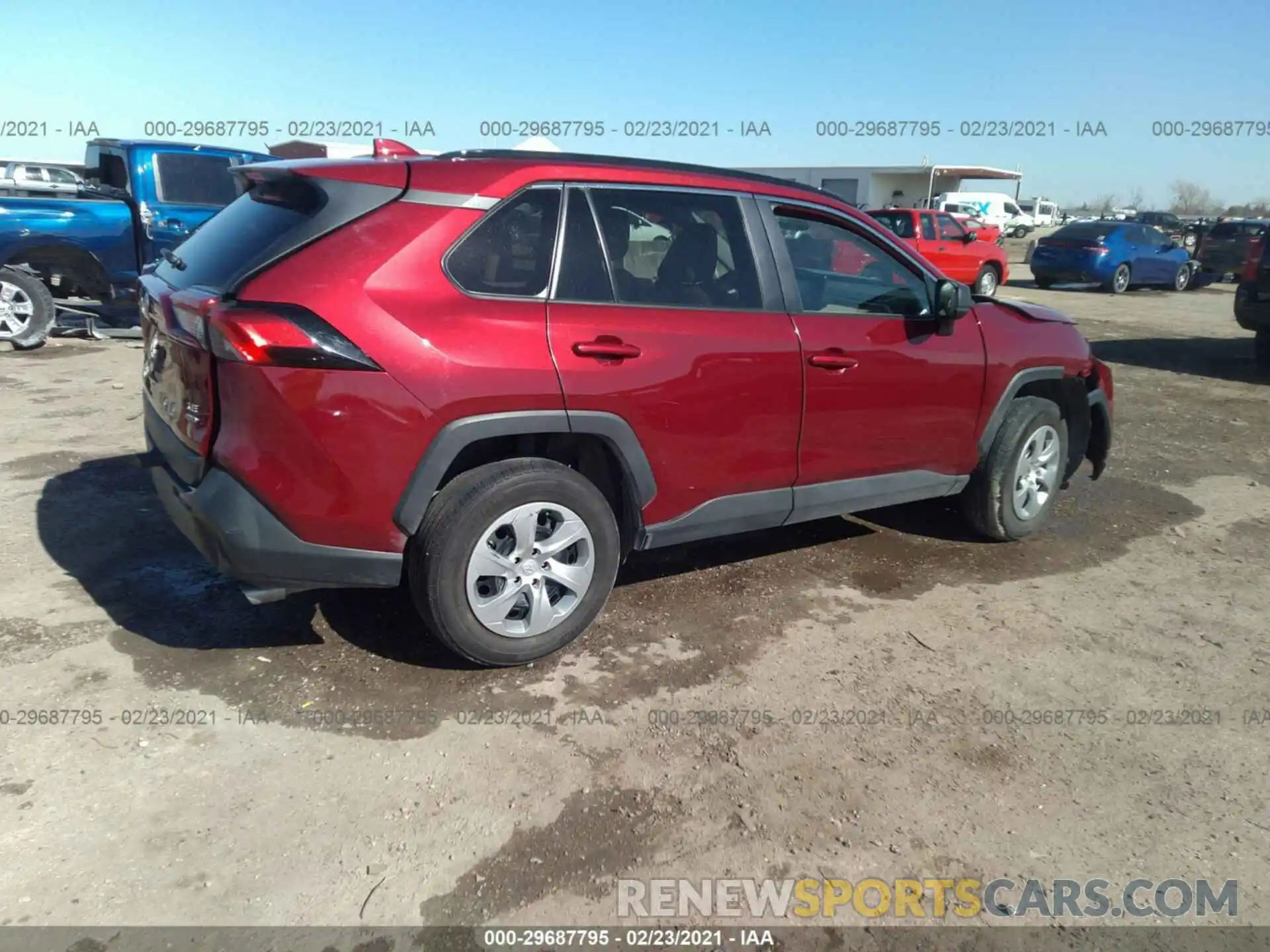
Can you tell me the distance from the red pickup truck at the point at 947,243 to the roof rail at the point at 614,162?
1381 centimetres

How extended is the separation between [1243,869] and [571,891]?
1.89 meters

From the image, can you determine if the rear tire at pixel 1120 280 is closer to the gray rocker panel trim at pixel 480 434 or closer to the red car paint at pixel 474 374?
the red car paint at pixel 474 374

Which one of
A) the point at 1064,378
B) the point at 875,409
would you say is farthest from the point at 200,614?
the point at 1064,378

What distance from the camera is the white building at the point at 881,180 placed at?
46.5m

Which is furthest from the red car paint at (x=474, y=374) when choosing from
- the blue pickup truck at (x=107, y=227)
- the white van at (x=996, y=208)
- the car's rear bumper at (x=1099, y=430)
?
the white van at (x=996, y=208)

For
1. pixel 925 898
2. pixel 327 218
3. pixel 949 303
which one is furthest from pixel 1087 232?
pixel 925 898

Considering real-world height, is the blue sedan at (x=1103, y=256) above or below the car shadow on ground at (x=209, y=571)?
above

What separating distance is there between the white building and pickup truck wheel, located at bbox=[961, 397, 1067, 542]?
42706 mm

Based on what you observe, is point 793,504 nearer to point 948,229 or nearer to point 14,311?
point 14,311

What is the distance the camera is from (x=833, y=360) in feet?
12.8

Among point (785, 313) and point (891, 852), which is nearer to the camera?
point (891, 852)

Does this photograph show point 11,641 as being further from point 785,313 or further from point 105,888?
point 785,313

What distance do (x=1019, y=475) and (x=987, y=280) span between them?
15.1 m

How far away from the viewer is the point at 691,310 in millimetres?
3598
